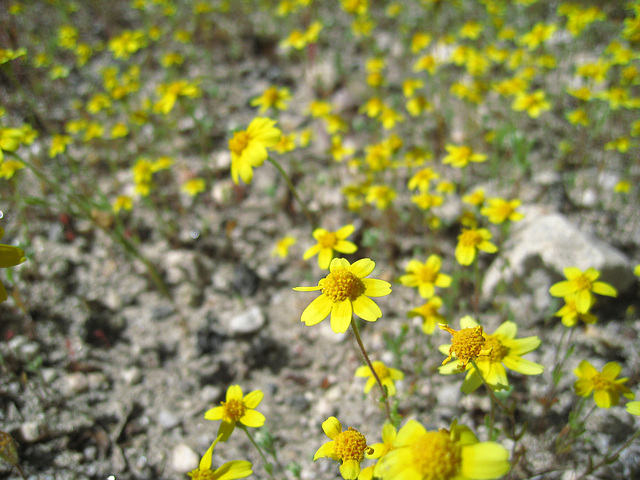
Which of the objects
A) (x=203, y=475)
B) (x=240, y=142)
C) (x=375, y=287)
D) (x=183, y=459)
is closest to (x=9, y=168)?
(x=240, y=142)

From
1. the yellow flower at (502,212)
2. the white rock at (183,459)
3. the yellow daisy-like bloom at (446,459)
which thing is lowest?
the white rock at (183,459)

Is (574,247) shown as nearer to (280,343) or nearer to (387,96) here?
(280,343)

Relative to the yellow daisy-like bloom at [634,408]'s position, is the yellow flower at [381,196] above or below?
below

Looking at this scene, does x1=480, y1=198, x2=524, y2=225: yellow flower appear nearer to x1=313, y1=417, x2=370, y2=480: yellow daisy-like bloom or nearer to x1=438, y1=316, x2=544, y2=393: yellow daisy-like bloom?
x1=438, y1=316, x2=544, y2=393: yellow daisy-like bloom

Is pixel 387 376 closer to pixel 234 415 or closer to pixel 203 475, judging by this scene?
pixel 234 415

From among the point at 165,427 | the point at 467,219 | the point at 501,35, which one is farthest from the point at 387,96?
the point at 165,427

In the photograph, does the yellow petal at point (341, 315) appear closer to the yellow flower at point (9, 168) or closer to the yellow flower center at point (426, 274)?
the yellow flower center at point (426, 274)

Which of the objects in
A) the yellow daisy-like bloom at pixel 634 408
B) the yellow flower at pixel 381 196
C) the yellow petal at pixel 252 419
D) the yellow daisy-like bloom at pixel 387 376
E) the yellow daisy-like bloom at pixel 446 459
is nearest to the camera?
the yellow daisy-like bloom at pixel 446 459

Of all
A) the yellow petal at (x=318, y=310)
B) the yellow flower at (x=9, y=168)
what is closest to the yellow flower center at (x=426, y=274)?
the yellow petal at (x=318, y=310)
